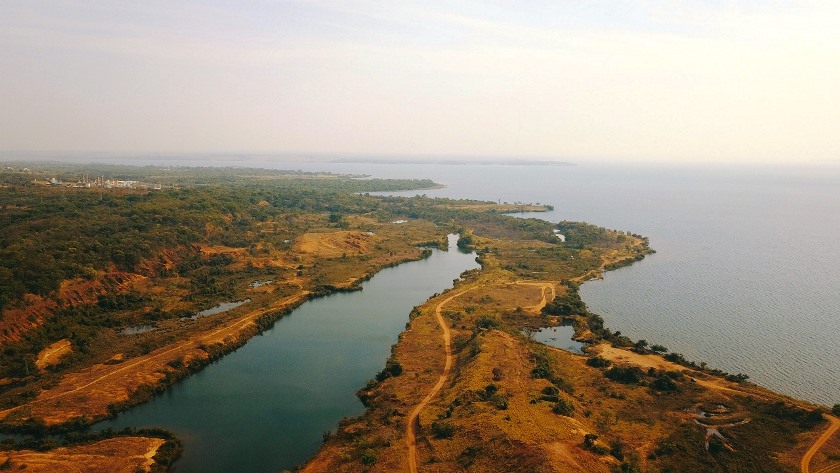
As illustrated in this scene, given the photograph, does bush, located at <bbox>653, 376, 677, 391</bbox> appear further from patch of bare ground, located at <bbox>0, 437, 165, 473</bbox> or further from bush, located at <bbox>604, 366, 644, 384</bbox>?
patch of bare ground, located at <bbox>0, 437, 165, 473</bbox>

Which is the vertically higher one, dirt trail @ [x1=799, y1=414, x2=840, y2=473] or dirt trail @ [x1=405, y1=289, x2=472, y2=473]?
dirt trail @ [x1=799, y1=414, x2=840, y2=473]

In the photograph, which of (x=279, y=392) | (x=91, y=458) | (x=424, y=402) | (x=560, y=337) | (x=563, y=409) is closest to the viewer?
(x=91, y=458)

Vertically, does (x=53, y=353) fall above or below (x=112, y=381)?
above

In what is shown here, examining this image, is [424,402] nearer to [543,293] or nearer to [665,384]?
[665,384]

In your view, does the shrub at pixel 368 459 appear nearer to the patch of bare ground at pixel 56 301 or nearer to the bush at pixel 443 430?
the bush at pixel 443 430

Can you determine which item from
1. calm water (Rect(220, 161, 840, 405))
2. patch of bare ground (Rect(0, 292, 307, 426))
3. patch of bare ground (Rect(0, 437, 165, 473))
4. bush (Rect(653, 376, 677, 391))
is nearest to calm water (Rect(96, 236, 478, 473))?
patch of bare ground (Rect(0, 292, 307, 426))

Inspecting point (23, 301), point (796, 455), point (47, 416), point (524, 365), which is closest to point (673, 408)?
point (796, 455)

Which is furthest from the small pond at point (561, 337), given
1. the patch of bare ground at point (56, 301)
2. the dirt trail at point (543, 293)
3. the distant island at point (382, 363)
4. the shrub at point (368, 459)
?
the patch of bare ground at point (56, 301)

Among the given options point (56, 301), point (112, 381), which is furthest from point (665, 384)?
point (56, 301)
